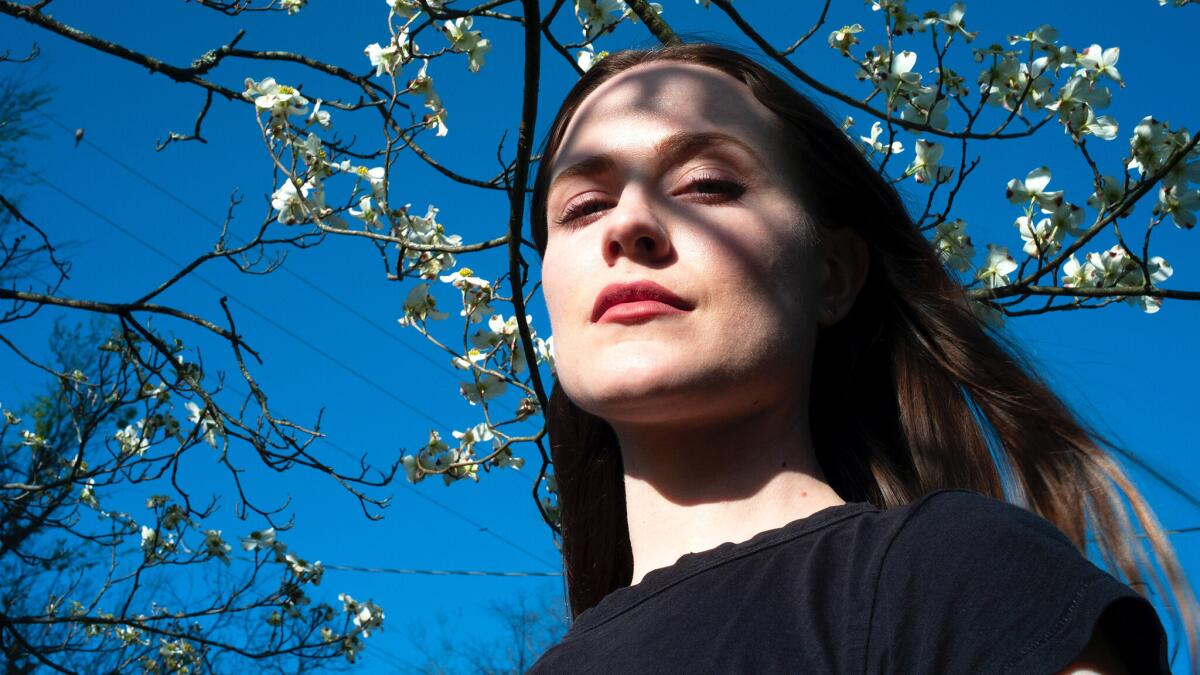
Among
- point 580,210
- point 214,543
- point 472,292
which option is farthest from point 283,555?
point 580,210

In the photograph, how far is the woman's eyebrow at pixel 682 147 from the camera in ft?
4.07

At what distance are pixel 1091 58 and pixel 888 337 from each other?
1231 millimetres

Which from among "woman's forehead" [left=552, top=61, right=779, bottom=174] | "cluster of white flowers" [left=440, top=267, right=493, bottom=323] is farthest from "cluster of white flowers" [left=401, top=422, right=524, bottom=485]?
"woman's forehead" [left=552, top=61, right=779, bottom=174]

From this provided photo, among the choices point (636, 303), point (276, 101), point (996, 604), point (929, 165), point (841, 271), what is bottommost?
point (996, 604)

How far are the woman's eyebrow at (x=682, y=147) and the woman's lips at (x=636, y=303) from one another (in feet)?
0.55

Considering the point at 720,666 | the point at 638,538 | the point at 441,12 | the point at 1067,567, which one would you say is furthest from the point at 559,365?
the point at 441,12

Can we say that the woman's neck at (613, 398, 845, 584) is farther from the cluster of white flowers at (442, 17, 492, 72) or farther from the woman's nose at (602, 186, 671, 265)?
the cluster of white flowers at (442, 17, 492, 72)

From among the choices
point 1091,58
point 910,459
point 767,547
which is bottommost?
point 767,547

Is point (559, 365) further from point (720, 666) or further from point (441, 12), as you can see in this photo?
point (441, 12)

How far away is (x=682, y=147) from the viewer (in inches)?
48.8

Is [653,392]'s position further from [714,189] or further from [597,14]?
[597,14]

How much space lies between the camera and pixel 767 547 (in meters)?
1.04

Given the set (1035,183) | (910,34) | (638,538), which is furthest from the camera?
(910,34)

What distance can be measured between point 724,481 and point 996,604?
0.41 metres
